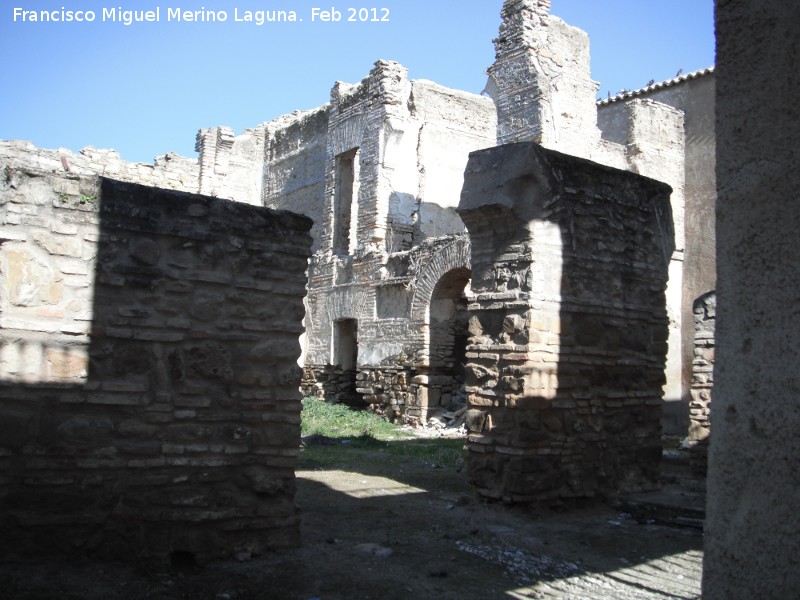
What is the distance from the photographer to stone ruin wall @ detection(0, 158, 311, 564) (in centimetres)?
396

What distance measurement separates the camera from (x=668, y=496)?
6520mm

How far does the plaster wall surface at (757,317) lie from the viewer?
1596 millimetres

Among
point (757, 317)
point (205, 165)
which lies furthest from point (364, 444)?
Answer: point (205, 165)

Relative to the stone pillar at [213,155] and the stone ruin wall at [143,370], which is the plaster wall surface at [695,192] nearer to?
the stone pillar at [213,155]

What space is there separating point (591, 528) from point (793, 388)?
14.7 ft

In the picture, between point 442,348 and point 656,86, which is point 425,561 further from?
point 656,86

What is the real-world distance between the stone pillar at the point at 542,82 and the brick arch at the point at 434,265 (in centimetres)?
244

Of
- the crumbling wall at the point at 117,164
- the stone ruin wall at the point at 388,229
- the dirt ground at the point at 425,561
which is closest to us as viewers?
the dirt ground at the point at 425,561

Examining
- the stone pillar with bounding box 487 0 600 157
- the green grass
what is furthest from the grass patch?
the stone pillar with bounding box 487 0 600 157

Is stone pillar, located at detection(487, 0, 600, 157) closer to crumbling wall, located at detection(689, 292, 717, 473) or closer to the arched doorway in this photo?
the arched doorway

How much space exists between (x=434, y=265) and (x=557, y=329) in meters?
7.57

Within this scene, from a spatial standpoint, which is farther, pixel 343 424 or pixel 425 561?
pixel 343 424

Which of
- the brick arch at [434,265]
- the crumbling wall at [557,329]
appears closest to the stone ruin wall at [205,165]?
the brick arch at [434,265]

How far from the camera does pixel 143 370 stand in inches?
167
